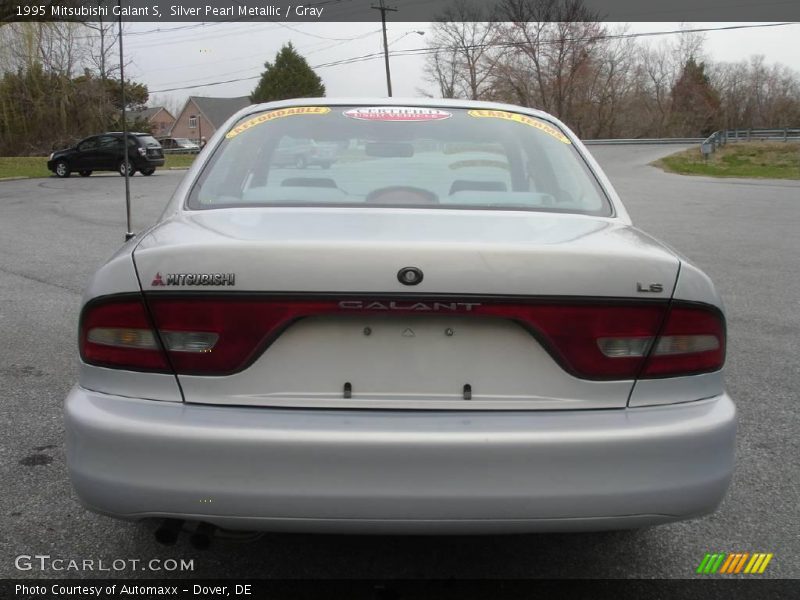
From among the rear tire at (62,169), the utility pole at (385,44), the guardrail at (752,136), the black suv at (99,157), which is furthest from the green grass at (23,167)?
the guardrail at (752,136)

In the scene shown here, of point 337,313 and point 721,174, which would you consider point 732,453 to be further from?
point 721,174

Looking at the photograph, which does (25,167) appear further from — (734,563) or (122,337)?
(734,563)

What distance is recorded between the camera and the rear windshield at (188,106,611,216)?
2809 millimetres

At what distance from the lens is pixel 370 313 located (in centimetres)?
199

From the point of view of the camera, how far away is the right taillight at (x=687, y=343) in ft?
6.81

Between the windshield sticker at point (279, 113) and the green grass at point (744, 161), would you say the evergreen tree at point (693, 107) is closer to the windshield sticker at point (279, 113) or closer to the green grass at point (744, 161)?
the green grass at point (744, 161)

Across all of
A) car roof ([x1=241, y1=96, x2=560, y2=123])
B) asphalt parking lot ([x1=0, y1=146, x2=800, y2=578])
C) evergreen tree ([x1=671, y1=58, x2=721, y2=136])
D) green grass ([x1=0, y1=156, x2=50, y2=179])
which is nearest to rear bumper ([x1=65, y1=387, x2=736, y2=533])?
asphalt parking lot ([x1=0, y1=146, x2=800, y2=578])

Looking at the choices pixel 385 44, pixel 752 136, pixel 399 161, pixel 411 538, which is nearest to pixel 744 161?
pixel 752 136

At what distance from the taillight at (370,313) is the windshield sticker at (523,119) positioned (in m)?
1.35

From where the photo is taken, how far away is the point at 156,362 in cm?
206

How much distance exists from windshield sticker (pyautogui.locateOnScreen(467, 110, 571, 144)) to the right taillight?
131 cm

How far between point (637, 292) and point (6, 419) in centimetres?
322

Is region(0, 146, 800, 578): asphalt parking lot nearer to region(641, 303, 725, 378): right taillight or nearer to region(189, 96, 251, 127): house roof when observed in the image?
region(641, 303, 725, 378): right taillight

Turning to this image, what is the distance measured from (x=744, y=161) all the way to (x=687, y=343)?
127ft
